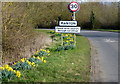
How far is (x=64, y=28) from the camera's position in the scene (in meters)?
14.1

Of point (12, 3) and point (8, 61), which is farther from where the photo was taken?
point (12, 3)

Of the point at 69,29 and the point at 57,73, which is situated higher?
the point at 69,29

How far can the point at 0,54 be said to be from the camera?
10.0 m

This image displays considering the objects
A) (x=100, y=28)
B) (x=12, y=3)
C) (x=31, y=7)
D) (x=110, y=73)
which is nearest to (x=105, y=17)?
(x=100, y=28)

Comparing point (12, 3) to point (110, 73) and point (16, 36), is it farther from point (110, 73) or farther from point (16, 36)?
point (110, 73)

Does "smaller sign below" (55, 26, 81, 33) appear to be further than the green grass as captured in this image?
Yes

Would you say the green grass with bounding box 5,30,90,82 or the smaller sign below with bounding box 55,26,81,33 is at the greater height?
the smaller sign below with bounding box 55,26,81,33

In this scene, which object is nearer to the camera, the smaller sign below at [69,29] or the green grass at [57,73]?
the green grass at [57,73]

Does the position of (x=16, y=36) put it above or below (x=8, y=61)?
above

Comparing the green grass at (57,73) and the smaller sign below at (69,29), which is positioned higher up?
the smaller sign below at (69,29)

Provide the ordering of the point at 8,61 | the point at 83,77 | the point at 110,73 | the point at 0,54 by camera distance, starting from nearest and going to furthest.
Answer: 1. the point at 83,77
2. the point at 110,73
3. the point at 0,54
4. the point at 8,61

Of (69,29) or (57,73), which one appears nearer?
(57,73)

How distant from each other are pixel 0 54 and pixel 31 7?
7.77m

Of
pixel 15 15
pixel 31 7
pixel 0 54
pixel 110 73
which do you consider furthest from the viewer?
pixel 31 7
